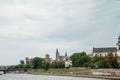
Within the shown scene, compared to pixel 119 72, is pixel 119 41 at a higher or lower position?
higher

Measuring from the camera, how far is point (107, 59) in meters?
131

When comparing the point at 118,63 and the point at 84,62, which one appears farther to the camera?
the point at 84,62

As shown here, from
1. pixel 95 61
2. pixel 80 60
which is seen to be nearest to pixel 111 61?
pixel 95 61

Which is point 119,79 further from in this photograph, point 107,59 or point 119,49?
point 119,49

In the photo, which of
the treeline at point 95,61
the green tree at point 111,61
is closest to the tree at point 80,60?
the treeline at point 95,61

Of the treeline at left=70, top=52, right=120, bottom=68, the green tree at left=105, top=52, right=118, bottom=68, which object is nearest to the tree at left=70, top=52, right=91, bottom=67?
the treeline at left=70, top=52, right=120, bottom=68

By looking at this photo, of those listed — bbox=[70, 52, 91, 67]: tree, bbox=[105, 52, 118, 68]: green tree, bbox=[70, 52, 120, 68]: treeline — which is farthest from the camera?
bbox=[70, 52, 91, 67]: tree

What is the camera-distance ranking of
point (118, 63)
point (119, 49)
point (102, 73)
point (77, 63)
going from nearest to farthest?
point (102, 73) < point (118, 63) < point (119, 49) < point (77, 63)

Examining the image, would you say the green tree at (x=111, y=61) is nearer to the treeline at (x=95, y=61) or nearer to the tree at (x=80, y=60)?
the treeline at (x=95, y=61)

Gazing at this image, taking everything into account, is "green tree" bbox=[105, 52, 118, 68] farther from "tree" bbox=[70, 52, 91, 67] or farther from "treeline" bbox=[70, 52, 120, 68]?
"tree" bbox=[70, 52, 91, 67]

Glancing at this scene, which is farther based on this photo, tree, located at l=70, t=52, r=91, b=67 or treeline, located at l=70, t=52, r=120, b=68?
tree, located at l=70, t=52, r=91, b=67

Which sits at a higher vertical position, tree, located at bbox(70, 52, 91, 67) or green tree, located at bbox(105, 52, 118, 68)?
tree, located at bbox(70, 52, 91, 67)

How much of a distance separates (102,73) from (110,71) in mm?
6116

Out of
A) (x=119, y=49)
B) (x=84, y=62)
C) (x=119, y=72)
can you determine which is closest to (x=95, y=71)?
(x=119, y=72)
